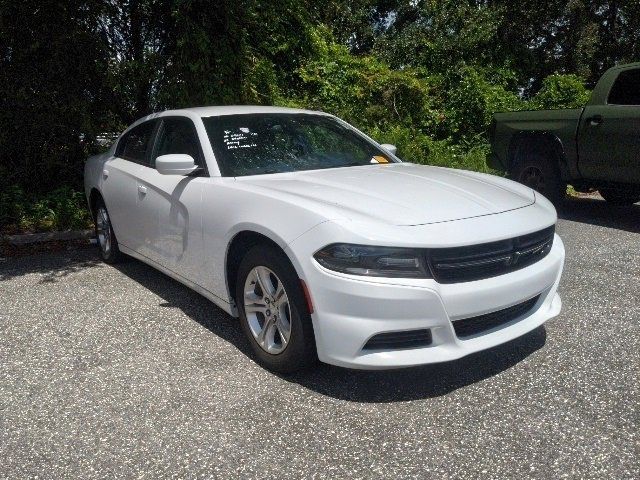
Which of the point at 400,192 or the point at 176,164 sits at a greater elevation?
the point at 176,164

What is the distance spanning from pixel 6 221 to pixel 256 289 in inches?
205

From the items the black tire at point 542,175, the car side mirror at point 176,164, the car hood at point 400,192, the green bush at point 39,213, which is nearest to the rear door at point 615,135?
the black tire at point 542,175

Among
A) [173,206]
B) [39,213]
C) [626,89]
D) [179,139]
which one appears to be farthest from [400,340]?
[39,213]

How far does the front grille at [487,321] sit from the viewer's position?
3048 millimetres

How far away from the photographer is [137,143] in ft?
17.3

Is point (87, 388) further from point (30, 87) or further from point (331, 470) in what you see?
point (30, 87)

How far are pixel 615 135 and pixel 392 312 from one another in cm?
516

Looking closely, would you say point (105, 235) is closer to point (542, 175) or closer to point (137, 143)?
point (137, 143)

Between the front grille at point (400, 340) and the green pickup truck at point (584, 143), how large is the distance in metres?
4.85

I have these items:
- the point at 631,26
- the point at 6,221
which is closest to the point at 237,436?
the point at 6,221

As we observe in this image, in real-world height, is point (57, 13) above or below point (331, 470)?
above

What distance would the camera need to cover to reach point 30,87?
304 inches

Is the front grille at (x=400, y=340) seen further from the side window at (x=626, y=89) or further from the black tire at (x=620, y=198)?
the black tire at (x=620, y=198)

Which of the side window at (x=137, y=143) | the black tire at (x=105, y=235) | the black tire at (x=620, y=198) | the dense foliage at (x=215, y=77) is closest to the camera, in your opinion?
the side window at (x=137, y=143)
